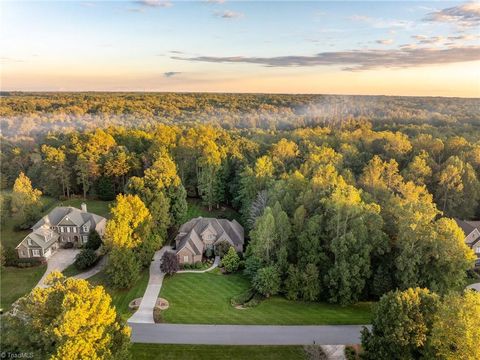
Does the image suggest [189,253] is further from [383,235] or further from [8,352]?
[8,352]

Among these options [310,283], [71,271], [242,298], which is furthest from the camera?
[71,271]

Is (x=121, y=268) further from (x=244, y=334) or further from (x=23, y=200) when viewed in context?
(x=23, y=200)

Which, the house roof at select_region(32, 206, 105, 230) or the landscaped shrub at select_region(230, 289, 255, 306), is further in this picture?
the house roof at select_region(32, 206, 105, 230)

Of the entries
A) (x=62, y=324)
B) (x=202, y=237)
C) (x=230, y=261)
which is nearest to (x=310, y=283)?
(x=230, y=261)

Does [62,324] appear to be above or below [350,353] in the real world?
above

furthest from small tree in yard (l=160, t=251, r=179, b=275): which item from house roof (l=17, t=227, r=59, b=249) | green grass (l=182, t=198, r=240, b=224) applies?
green grass (l=182, t=198, r=240, b=224)

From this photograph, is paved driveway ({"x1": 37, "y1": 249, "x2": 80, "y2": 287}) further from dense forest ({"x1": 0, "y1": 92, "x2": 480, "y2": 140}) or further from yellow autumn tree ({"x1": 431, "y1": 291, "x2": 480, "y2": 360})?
dense forest ({"x1": 0, "y1": 92, "x2": 480, "y2": 140})

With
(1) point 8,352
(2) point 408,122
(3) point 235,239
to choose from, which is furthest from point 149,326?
(2) point 408,122
